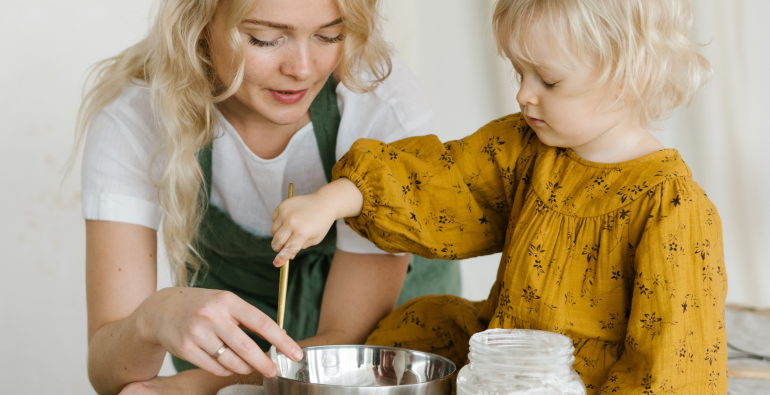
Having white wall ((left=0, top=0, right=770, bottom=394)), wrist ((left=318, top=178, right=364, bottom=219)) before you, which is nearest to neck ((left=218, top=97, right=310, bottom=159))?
wrist ((left=318, top=178, right=364, bottom=219))

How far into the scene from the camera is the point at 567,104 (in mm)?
747

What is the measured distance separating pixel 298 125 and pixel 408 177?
0.33 m

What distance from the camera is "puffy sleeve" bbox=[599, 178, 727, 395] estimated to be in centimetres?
68

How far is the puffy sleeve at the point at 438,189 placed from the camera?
83 centimetres

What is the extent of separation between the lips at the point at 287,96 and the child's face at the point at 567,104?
0.33 meters

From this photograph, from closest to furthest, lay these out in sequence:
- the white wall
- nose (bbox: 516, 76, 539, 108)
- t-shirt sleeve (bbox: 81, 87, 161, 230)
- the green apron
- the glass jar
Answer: the glass jar, nose (bbox: 516, 76, 539, 108), t-shirt sleeve (bbox: 81, 87, 161, 230), the green apron, the white wall

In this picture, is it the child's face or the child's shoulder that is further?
the child's shoulder

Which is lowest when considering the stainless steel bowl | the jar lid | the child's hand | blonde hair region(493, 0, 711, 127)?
the stainless steel bowl

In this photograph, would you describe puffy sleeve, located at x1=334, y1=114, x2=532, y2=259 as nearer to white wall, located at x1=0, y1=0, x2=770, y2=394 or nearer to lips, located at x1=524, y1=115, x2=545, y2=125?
lips, located at x1=524, y1=115, x2=545, y2=125

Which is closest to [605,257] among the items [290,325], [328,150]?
[328,150]

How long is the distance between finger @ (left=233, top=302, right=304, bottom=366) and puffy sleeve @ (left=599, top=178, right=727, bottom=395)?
→ 1.05 feet

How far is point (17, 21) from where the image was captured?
1911 millimetres

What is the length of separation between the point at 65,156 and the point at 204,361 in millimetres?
1562

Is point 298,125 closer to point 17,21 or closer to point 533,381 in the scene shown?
point 533,381
